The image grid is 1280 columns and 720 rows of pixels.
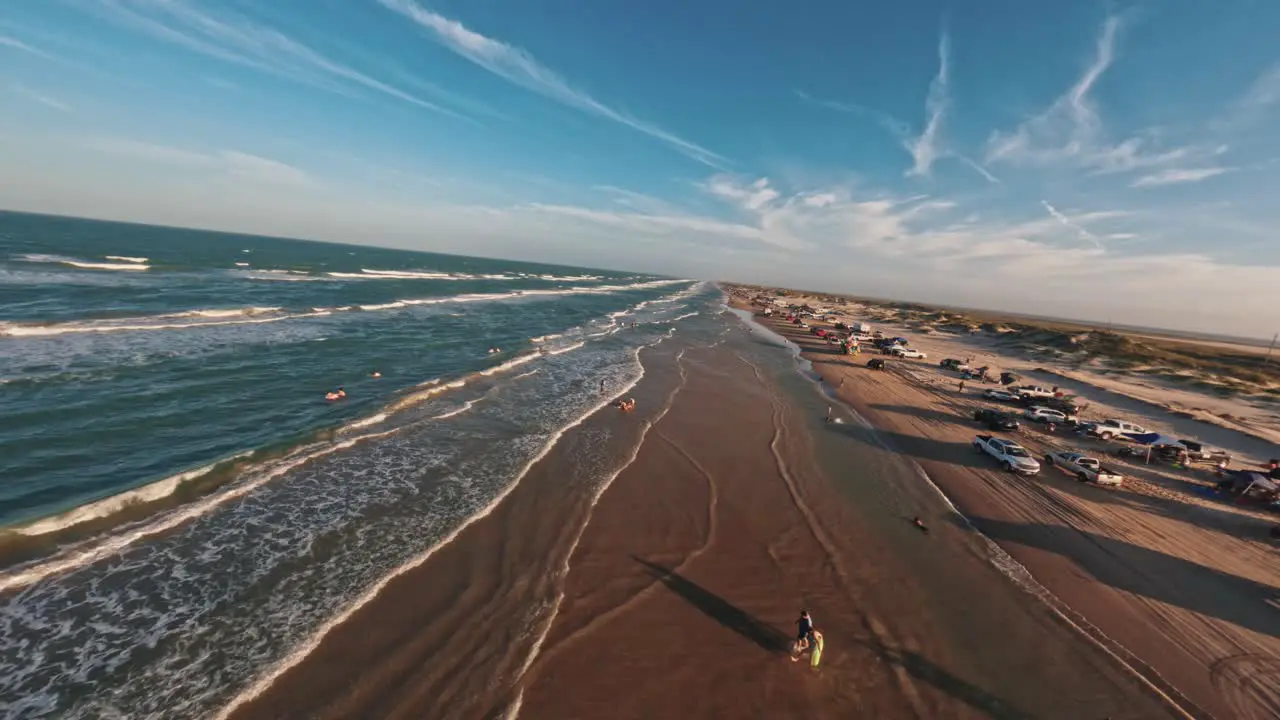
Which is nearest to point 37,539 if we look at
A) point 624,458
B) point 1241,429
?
point 624,458

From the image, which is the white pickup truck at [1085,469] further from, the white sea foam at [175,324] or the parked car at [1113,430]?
the white sea foam at [175,324]

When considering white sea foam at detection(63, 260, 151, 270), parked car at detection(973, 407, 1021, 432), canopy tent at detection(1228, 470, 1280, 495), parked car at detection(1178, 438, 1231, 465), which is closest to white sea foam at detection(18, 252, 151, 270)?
white sea foam at detection(63, 260, 151, 270)

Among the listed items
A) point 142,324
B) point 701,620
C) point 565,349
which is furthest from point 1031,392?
point 142,324

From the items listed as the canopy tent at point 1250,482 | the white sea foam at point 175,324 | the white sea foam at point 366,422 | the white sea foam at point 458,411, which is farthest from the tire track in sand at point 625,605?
the white sea foam at point 175,324

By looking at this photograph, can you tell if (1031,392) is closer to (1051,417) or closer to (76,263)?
(1051,417)

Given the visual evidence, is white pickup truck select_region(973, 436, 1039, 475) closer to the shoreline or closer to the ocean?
the shoreline

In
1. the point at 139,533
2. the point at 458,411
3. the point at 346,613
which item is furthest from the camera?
the point at 458,411
